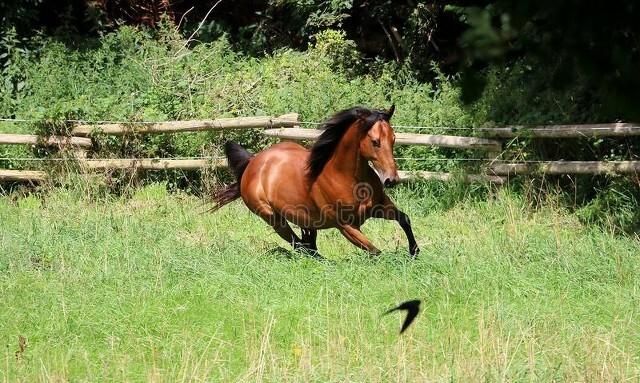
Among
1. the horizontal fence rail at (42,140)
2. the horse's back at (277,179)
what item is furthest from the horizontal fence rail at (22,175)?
the horse's back at (277,179)

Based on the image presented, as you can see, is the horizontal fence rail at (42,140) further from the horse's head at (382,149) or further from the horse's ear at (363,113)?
the horse's head at (382,149)

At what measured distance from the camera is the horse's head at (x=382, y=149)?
25.6ft

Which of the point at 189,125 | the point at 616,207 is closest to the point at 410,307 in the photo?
the point at 616,207

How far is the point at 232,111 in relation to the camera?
43.8 feet

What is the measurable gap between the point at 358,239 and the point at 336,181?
20.5 inches

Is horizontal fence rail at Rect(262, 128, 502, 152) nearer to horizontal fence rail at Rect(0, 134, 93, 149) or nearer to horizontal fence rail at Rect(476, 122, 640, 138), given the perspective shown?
horizontal fence rail at Rect(476, 122, 640, 138)

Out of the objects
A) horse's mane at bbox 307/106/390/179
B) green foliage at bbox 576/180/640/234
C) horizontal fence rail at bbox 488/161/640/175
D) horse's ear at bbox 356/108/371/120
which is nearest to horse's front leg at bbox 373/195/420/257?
horse's mane at bbox 307/106/390/179

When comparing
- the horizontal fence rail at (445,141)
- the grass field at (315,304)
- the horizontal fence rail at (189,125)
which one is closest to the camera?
the grass field at (315,304)

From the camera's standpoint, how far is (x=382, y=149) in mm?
7840

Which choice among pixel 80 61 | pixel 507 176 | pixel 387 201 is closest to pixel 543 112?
pixel 507 176

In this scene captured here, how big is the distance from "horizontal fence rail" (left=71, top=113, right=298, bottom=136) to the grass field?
2600 millimetres

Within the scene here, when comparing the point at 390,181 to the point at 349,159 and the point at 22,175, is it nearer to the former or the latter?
the point at 349,159

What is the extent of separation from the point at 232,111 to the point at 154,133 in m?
1.12

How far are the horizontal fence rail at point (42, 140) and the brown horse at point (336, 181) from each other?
4568mm
